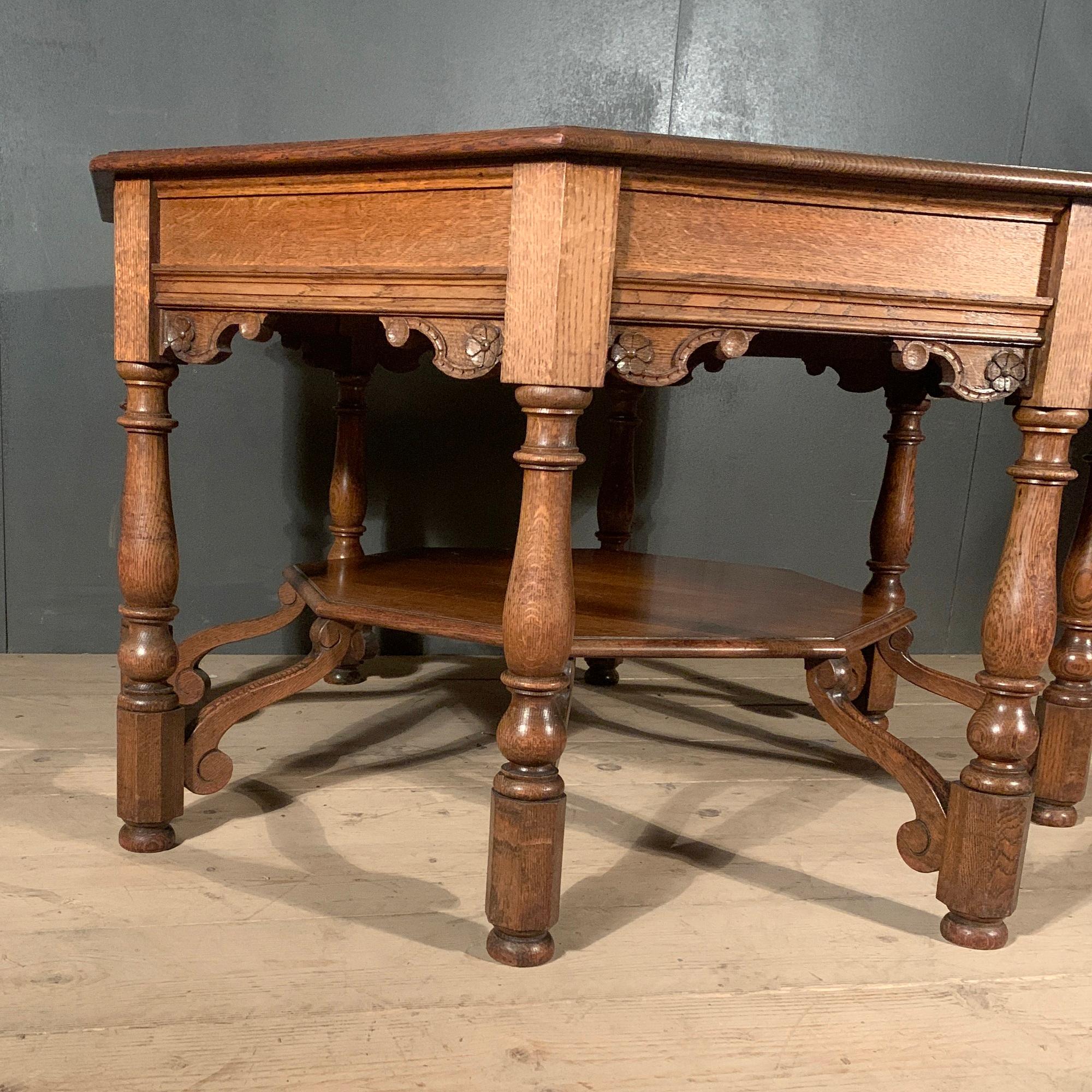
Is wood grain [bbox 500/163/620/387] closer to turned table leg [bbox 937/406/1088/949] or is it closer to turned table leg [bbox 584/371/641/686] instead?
turned table leg [bbox 937/406/1088/949]

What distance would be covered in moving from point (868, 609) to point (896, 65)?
4.87 feet

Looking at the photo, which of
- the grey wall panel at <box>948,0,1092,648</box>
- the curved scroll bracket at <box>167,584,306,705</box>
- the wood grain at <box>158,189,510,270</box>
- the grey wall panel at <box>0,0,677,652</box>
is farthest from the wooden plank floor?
the grey wall panel at <box>948,0,1092,648</box>

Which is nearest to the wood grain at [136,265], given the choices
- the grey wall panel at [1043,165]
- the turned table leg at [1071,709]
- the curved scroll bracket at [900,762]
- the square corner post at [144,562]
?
the square corner post at [144,562]

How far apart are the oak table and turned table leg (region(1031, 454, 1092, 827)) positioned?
0.43 metres

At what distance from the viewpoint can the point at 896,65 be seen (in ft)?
8.20

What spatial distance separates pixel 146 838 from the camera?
142 cm

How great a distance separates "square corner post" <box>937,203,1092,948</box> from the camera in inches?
47.4

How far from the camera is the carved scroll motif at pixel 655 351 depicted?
1149mm

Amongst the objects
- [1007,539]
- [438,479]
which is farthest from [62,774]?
[1007,539]

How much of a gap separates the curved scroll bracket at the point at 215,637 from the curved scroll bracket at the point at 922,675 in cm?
102

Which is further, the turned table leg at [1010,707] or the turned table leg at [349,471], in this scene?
the turned table leg at [349,471]

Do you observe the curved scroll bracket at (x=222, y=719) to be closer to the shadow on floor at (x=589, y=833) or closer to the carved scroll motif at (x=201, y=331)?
the shadow on floor at (x=589, y=833)

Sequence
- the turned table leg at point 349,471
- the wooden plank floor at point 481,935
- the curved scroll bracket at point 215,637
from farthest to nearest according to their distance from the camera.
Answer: the turned table leg at point 349,471, the curved scroll bracket at point 215,637, the wooden plank floor at point 481,935

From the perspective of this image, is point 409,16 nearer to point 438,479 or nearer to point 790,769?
point 438,479
